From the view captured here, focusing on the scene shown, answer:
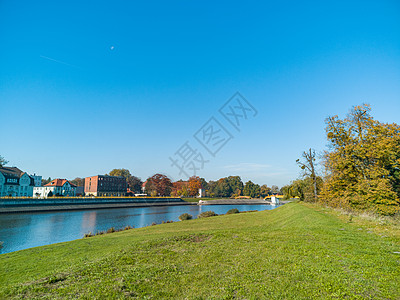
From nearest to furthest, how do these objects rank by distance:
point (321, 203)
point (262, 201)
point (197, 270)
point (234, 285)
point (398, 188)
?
point (234, 285)
point (197, 270)
point (398, 188)
point (321, 203)
point (262, 201)

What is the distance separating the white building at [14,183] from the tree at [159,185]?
45.5 metres

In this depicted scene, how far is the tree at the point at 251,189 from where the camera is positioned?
127m

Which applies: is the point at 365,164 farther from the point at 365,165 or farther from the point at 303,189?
the point at 303,189

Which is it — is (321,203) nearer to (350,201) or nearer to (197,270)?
(350,201)

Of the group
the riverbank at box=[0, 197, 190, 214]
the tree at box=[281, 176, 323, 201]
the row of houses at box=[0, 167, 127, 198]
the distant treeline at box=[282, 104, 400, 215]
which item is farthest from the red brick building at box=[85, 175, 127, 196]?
the distant treeline at box=[282, 104, 400, 215]

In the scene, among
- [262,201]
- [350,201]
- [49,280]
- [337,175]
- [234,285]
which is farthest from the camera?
[262,201]

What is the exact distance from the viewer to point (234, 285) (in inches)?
217

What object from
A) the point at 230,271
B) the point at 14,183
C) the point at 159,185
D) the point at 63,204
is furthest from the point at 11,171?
the point at 230,271

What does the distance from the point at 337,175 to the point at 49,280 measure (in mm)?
20615

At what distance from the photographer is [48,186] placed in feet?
286

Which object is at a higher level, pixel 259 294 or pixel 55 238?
pixel 259 294

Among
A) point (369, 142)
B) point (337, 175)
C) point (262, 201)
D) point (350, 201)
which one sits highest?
point (369, 142)

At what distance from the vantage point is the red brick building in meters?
99.6

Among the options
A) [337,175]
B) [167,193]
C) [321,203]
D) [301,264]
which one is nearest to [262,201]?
[167,193]
